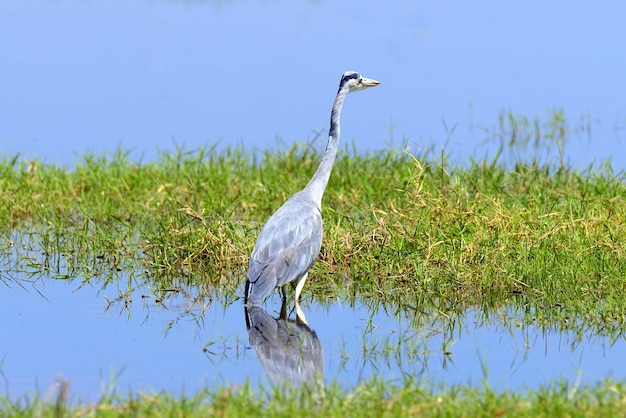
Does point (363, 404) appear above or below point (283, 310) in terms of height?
below

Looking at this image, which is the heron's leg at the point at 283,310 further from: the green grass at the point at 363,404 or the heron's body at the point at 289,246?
the green grass at the point at 363,404

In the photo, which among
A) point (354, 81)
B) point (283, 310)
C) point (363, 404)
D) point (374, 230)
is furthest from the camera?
point (354, 81)

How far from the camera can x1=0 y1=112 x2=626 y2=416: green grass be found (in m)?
6.39

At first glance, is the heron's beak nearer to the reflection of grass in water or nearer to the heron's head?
the heron's head

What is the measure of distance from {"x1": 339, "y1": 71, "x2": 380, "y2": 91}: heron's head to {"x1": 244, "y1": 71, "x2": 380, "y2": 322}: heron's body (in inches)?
26.9

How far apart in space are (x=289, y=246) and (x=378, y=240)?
0.91 meters

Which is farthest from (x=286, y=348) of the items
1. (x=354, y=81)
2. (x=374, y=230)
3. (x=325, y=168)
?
(x=354, y=81)

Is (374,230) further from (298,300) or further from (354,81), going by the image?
(354,81)

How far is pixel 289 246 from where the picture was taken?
29.1ft

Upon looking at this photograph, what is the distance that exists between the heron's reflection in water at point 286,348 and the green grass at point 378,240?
1.40 ft

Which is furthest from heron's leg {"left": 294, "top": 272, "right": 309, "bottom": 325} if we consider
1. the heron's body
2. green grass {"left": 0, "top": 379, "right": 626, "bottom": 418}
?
green grass {"left": 0, "top": 379, "right": 626, "bottom": 418}

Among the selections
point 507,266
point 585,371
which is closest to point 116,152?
point 507,266

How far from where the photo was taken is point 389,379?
6.80 m

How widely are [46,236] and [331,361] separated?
3.86 meters
